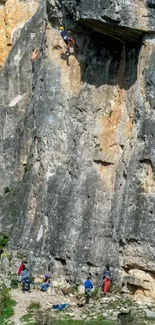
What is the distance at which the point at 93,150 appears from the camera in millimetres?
28078

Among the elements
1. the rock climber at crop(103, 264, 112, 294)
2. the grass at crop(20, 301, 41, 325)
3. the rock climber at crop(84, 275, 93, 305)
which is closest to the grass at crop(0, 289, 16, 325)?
the grass at crop(20, 301, 41, 325)

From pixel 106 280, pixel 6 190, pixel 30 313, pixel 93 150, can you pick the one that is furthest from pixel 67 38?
pixel 30 313

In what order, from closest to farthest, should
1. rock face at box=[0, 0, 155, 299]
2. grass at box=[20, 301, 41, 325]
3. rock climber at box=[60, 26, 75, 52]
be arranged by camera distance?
grass at box=[20, 301, 41, 325]
rock face at box=[0, 0, 155, 299]
rock climber at box=[60, 26, 75, 52]

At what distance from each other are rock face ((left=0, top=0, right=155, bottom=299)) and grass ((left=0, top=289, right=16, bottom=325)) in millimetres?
2242

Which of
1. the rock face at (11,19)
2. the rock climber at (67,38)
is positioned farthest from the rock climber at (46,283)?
the rock face at (11,19)

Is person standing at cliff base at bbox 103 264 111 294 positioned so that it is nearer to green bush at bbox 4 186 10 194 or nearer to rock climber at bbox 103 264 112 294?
rock climber at bbox 103 264 112 294

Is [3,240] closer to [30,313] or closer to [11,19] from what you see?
[30,313]

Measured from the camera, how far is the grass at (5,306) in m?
24.2

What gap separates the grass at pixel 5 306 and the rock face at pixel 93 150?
88.3 inches

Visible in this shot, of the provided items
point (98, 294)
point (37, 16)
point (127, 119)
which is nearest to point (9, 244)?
point (98, 294)

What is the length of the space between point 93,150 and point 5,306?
7589 mm

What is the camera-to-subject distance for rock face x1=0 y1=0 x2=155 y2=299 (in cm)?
2544

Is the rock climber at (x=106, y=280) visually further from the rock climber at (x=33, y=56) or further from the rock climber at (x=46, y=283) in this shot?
the rock climber at (x=33, y=56)

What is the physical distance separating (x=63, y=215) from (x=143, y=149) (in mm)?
4651
